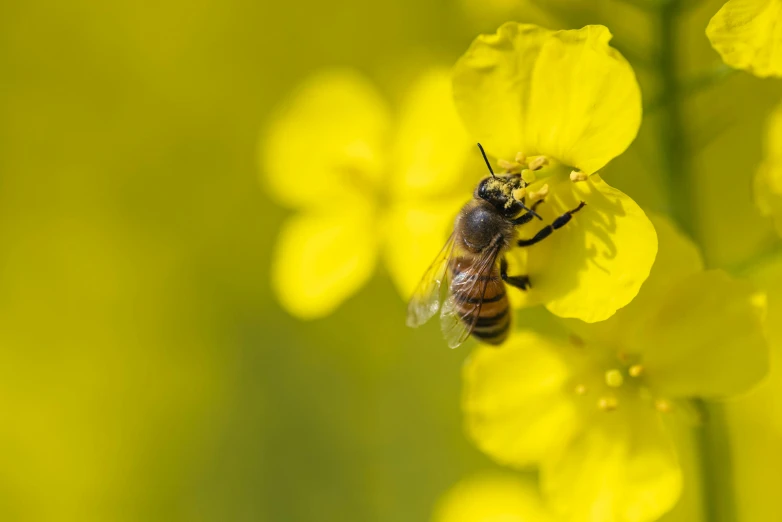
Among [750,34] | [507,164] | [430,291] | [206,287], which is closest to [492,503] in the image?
[430,291]

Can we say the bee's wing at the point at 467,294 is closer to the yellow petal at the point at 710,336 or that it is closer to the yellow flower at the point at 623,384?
the yellow flower at the point at 623,384

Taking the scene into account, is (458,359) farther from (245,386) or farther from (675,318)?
(675,318)

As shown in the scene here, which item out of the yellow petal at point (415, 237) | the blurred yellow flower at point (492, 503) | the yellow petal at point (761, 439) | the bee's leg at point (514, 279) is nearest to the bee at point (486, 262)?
the bee's leg at point (514, 279)

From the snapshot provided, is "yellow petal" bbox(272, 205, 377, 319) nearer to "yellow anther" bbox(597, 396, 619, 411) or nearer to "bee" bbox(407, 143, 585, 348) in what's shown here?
"bee" bbox(407, 143, 585, 348)

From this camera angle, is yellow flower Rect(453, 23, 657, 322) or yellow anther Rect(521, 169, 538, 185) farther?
yellow anther Rect(521, 169, 538, 185)

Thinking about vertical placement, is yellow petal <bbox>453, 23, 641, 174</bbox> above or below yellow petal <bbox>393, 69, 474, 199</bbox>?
above

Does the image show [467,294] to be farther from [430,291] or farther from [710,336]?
[710,336]

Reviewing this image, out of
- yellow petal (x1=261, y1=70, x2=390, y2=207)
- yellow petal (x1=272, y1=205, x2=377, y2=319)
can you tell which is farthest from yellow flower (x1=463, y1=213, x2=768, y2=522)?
yellow petal (x1=261, y1=70, x2=390, y2=207)
